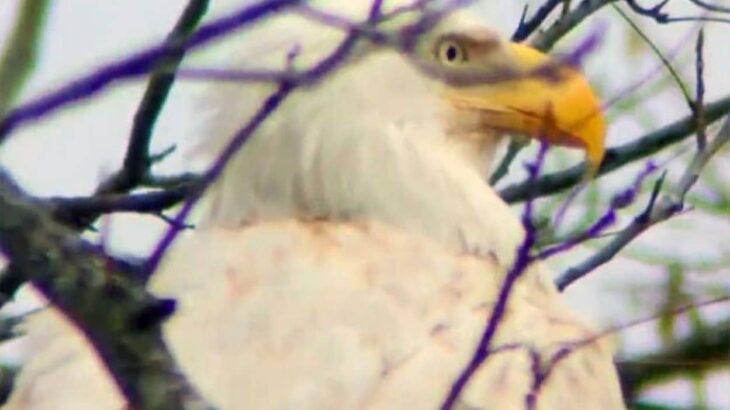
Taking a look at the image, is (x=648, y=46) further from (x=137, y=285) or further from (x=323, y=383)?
(x=137, y=285)

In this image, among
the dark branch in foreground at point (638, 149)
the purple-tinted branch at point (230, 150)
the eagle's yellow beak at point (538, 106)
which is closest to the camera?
the purple-tinted branch at point (230, 150)

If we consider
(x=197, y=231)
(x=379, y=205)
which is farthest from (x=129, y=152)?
(x=379, y=205)

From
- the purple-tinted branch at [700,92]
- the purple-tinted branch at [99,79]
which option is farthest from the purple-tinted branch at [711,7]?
the purple-tinted branch at [99,79]

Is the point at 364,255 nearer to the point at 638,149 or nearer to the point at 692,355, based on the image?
the point at 638,149

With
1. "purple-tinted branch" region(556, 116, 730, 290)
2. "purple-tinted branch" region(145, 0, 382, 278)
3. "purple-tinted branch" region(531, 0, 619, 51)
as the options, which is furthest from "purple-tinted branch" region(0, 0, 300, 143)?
"purple-tinted branch" region(531, 0, 619, 51)

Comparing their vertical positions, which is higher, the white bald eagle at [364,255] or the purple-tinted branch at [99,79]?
the purple-tinted branch at [99,79]

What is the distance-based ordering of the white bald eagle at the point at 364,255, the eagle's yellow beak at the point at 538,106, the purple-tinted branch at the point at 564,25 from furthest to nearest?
the purple-tinted branch at the point at 564,25
the eagle's yellow beak at the point at 538,106
the white bald eagle at the point at 364,255

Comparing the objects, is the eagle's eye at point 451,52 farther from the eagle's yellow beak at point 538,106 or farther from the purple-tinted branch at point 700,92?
the purple-tinted branch at point 700,92

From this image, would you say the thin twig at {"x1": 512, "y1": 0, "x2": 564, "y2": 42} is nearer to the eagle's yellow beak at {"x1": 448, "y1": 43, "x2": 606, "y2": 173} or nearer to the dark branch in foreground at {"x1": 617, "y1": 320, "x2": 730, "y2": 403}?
the eagle's yellow beak at {"x1": 448, "y1": 43, "x2": 606, "y2": 173}
